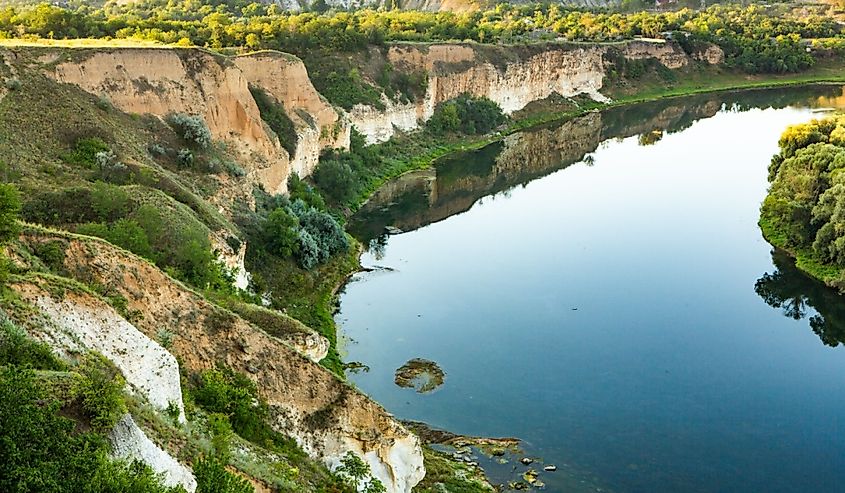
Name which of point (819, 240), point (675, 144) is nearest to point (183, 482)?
point (819, 240)

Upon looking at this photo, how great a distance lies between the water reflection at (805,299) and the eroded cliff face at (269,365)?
22.9 metres

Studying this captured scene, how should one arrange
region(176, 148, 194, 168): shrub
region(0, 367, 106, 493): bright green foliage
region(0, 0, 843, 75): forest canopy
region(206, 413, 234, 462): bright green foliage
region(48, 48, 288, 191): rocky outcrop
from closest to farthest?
region(0, 367, 106, 493): bright green foliage < region(206, 413, 234, 462): bright green foliage < region(176, 148, 194, 168): shrub < region(48, 48, 288, 191): rocky outcrop < region(0, 0, 843, 75): forest canopy

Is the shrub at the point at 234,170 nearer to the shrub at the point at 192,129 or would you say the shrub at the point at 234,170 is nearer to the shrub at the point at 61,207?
the shrub at the point at 192,129

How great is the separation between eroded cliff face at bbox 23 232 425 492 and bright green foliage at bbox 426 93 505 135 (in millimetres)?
50000

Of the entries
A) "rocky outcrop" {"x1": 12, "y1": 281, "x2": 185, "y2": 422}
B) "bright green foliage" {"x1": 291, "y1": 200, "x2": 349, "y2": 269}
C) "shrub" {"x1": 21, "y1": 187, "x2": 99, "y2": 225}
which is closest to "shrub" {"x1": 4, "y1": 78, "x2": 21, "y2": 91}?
"shrub" {"x1": 21, "y1": 187, "x2": 99, "y2": 225}

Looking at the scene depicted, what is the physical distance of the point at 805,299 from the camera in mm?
37969

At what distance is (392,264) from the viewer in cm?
4172

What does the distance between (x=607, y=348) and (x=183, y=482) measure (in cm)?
2264

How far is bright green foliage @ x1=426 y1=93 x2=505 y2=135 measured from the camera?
69.0m

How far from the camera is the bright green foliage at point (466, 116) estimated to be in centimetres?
6900

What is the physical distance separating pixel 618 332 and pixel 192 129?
69.0 ft

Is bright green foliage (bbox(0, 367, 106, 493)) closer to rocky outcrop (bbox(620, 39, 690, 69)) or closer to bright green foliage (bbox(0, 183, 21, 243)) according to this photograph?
bright green foliage (bbox(0, 183, 21, 243))

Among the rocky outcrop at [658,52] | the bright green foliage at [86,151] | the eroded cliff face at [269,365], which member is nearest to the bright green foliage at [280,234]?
the bright green foliage at [86,151]

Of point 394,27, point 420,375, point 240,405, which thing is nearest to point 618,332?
point 420,375
